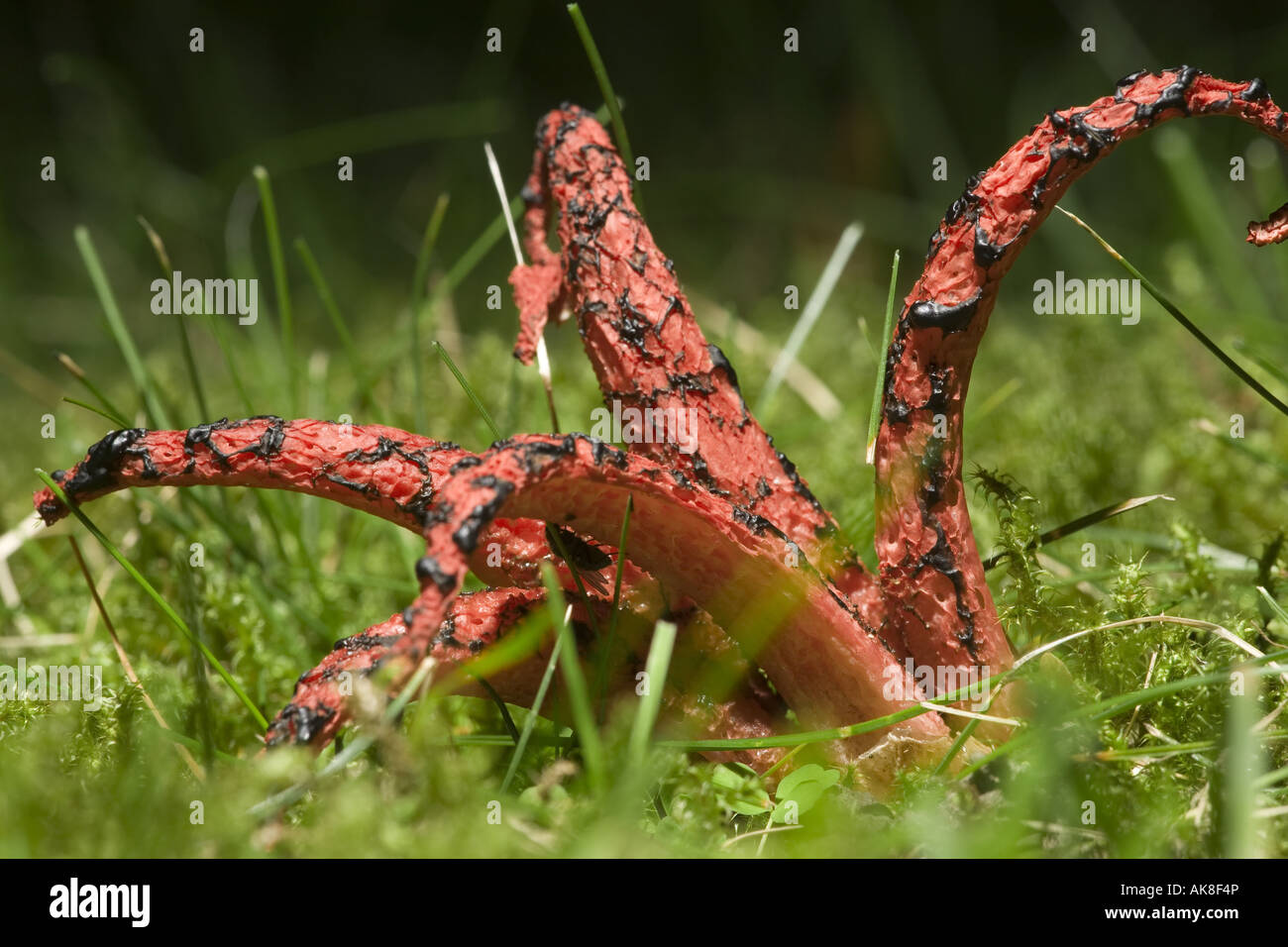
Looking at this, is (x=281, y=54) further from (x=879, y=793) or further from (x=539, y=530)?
(x=879, y=793)

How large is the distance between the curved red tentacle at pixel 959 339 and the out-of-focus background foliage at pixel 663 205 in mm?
1422

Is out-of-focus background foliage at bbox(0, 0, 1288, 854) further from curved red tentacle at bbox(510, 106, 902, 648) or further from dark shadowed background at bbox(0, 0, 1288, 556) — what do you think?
curved red tentacle at bbox(510, 106, 902, 648)

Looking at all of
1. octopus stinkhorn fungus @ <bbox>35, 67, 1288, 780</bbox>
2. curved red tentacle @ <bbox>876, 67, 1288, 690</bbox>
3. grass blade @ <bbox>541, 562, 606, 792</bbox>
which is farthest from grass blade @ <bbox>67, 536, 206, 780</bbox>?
curved red tentacle @ <bbox>876, 67, 1288, 690</bbox>

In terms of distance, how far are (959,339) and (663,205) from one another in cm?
567

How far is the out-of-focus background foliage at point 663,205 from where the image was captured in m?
4.02

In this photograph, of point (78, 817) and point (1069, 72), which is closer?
point (78, 817)

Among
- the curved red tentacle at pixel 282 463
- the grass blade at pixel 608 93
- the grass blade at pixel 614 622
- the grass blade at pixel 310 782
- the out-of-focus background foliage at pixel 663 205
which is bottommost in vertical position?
the grass blade at pixel 310 782

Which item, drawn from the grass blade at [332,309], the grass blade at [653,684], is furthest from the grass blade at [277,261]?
the grass blade at [653,684]

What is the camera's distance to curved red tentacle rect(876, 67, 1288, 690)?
1.74 metres

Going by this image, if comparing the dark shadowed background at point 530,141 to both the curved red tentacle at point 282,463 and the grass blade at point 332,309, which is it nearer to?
the grass blade at point 332,309

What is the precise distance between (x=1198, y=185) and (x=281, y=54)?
6.49 metres

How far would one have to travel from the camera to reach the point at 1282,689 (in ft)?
6.63
